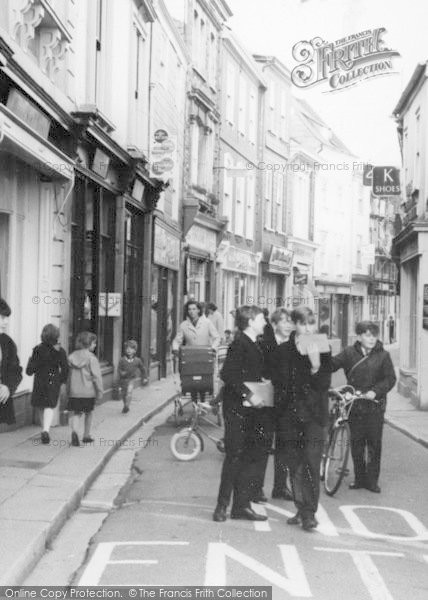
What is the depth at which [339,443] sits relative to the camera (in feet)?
33.0

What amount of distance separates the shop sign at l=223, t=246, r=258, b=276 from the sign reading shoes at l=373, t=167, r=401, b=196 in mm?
10265

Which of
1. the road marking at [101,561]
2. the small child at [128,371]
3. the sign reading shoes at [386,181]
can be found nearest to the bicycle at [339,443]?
the road marking at [101,561]

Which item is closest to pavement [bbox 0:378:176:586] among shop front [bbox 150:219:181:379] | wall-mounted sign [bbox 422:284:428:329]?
wall-mounted sign [bbox 422:284:428:329]

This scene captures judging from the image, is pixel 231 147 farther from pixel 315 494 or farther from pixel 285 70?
pixel 315 494

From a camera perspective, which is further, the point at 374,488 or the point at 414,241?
the point at 414,241

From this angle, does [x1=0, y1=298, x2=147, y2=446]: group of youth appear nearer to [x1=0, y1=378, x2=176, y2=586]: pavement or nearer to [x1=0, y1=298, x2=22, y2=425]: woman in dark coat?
[x1=0, y1=378, x2=176, y2=586]: pavement

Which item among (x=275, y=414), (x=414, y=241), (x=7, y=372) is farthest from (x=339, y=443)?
(x=414, y=241)

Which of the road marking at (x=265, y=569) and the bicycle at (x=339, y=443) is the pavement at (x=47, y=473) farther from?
the bicycle at (x=339, y=443)

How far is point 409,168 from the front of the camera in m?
23.3

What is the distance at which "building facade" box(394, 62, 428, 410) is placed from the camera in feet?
61.0

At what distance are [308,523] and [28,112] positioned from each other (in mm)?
6606

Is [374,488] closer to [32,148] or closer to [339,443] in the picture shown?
[339,443]

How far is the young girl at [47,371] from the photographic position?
39.2 ft

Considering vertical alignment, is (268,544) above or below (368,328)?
below
